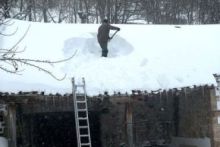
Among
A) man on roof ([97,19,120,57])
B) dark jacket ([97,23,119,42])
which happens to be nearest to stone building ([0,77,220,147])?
man on roof ([97,19,120,57])

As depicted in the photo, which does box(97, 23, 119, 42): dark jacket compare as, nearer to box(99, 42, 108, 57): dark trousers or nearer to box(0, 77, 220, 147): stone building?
box(99, 42, 108, 57): dark trousers

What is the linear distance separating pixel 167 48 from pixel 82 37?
2.87 metres

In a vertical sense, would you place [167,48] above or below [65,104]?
above

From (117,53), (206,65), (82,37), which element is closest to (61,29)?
(82,37)

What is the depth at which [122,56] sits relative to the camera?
1510cm

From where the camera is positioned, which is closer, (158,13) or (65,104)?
(65,104)

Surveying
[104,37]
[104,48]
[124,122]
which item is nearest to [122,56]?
[104,48]

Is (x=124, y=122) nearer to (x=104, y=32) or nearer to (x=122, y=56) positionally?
(x=122, y=56)

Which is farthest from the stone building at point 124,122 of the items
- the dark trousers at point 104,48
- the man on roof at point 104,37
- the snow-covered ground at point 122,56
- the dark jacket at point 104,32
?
the dark jacket at point 104,32

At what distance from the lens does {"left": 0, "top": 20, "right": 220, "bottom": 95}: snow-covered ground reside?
511 inches

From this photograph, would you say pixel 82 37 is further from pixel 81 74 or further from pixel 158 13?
pixel 158 13

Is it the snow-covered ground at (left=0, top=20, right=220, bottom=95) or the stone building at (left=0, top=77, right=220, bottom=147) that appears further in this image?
the stone building at (left=0, top=77, right=220, bottom=147)

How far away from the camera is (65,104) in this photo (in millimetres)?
15109

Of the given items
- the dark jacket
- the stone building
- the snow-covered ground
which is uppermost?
the dark jacket
